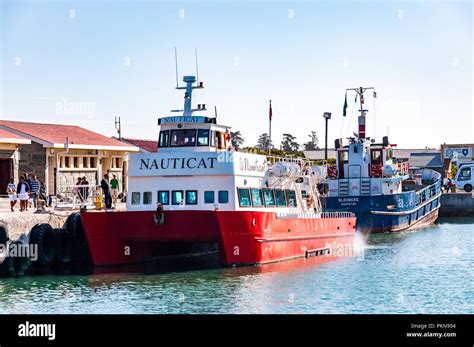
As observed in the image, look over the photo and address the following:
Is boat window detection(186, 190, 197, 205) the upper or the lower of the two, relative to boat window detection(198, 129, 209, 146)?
lower

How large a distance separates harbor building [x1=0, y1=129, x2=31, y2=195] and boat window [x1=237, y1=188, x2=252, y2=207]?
41.1 ft

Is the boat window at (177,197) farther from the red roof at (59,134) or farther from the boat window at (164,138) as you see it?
the red roof at (59,134)

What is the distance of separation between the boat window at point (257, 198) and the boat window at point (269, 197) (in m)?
0.40

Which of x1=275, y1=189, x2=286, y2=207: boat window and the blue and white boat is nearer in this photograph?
x1=275, y1=189, x2=286, y2=207: boat window

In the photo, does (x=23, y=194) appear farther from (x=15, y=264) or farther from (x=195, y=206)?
(x=195, y=206)

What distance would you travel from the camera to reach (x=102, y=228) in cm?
2509

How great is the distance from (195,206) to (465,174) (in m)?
40.7

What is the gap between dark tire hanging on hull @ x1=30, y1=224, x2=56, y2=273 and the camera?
2498 centimetres

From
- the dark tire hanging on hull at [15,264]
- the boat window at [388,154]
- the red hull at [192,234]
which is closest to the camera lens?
the dark tire hanging on hull at [15,264]

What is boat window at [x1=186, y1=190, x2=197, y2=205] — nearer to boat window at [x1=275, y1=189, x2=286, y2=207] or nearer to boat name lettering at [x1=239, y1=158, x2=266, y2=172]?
boat name lettering at [x1=239, y1=158, x2=266, y2=172]

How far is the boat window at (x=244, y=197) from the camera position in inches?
1009

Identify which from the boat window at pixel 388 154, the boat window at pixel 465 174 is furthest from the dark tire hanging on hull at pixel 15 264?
the boat window at pixel 465 174

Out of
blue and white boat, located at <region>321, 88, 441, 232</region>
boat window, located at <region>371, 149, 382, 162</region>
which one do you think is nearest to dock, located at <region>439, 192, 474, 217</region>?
blue and white boat, located at <region>321, 88, 441, 232</region>
